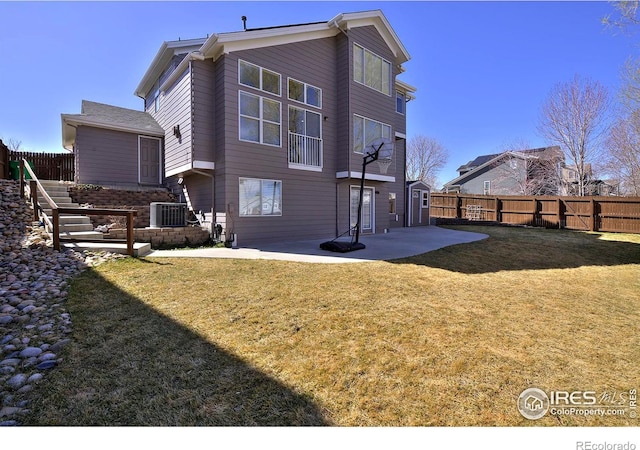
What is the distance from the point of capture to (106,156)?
11.4 metres

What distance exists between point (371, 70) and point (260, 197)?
7.26m

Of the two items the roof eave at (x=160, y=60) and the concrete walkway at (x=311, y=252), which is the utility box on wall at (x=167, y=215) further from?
the roof eave at (x=160, y=60)

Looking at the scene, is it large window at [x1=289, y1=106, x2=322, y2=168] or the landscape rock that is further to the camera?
large window at [x1=289, y1=106, x2=322, y2=168]

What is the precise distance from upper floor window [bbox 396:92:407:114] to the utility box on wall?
1188 centimetres

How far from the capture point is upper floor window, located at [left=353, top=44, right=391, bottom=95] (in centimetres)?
1168

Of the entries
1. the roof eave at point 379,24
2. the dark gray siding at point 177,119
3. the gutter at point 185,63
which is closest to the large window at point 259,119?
the gutter at point 185,63

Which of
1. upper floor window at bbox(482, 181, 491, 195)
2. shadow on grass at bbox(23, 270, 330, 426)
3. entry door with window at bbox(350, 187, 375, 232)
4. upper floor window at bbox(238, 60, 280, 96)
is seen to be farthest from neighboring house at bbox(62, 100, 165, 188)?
upper floor window at bbox(482, 181, 491, 195)

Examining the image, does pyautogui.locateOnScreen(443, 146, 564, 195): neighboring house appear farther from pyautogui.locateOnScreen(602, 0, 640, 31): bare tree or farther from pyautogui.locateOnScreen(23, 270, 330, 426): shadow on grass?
pyautogui.locateOnScreen(23, 270, 330, 426): shadow on grass

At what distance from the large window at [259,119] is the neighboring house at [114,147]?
185 inches

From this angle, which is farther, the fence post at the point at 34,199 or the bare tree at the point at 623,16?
the fence post at the point at 34,199

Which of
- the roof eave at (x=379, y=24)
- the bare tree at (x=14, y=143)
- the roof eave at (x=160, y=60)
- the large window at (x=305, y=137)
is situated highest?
the roof eave at (x=379, y=24)

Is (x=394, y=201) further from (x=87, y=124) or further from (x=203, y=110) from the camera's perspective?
(x=87, y=124)

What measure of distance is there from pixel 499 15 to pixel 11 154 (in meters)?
20.6

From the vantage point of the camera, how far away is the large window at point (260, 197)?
9.24 m
